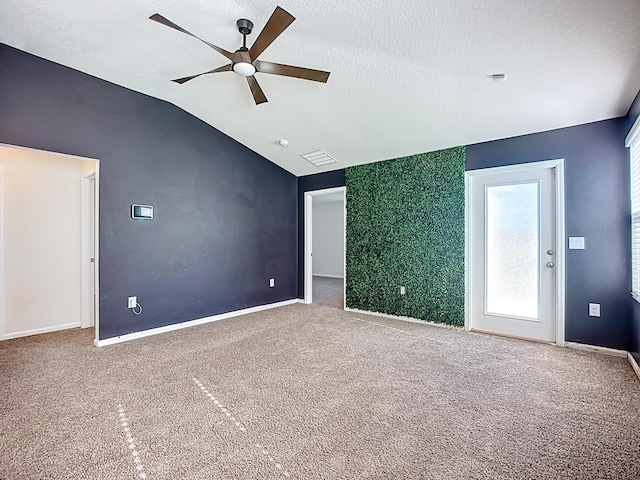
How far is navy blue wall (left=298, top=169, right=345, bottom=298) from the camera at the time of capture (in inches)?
210

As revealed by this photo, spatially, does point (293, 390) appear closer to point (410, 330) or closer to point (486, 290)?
point (410, 330)

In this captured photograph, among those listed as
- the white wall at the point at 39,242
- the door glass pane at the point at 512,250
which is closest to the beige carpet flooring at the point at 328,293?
the door glass pane at the point at 512,250

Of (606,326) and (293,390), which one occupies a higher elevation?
(606,326)

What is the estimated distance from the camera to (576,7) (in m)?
1.95

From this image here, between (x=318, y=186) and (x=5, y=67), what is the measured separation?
3.93 m

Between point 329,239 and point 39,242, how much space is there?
688cm

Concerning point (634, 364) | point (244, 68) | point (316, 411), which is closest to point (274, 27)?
point (244, 68)

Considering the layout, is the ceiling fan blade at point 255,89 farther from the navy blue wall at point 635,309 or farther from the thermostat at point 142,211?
the navy blue wall at point 635,309

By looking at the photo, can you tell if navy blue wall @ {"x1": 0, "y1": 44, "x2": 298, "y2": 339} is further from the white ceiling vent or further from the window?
the window

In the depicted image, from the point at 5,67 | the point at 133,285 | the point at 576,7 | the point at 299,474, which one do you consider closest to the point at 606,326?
the point at 576,7

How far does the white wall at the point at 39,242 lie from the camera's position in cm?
375

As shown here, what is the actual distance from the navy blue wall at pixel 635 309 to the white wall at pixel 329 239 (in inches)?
265

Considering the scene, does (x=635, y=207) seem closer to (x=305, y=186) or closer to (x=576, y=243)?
(x=576, y=243)

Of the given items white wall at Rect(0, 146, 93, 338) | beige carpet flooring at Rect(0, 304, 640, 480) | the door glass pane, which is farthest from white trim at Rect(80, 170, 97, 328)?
the door glass pane
